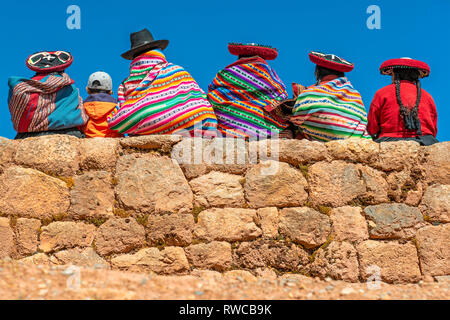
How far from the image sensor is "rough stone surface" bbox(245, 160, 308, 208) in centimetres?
539

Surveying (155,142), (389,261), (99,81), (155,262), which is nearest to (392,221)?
(389,261)

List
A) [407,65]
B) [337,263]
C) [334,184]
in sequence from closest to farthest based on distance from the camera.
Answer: [337,263] → [334,184] → [407,65]

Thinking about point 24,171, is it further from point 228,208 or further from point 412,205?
point 412,205

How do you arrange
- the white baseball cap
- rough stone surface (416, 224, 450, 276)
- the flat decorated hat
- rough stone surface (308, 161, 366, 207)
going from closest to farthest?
rough stone surface (416, 224, 450, 276), rough stone surface (308, 161, 366, 207), the flat decorated hat, the white baseball cap

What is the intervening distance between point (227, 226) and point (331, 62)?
79.8 inches

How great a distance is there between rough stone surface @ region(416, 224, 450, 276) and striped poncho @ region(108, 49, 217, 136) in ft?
7.00

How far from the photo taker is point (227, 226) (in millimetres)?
5289

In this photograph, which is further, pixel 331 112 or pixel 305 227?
pixel 331 112

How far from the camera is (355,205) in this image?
215 inches

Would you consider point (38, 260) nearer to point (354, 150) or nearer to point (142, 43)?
point (142, 43)

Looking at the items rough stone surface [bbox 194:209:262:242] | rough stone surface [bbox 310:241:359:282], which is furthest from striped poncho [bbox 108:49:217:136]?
rough stone surface [bbox 310:241:359:282]

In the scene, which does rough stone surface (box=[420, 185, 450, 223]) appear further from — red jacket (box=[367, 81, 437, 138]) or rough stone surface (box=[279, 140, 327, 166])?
rough stone surface (box=[279, 140, 327, 166])

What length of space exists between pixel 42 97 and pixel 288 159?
2398 millimetres
